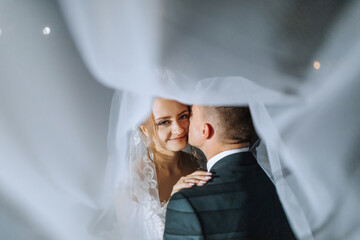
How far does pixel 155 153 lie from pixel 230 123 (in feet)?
1.13

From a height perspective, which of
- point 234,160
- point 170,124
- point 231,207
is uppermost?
point 170,124

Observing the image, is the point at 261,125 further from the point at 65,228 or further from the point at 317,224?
the point at 65,228

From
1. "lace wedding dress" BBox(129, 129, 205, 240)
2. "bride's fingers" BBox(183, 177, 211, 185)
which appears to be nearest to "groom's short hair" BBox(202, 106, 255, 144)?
"bride's fingers" BBox(183, 177, 211, 185)

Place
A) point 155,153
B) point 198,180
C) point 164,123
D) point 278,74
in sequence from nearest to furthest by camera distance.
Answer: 1. point 278,74
2. point 198,180
3. point 164,123
4. point 155,153

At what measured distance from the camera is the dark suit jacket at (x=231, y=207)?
0.82 metres

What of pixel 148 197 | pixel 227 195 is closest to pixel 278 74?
pixel 227 195

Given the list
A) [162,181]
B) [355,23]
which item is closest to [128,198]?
[162,181]

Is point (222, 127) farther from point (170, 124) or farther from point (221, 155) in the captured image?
point (170, 124)

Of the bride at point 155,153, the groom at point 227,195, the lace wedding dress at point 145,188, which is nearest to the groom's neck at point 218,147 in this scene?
the groom at point 227,195

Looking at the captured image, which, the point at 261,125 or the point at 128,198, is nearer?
the point at 261,125

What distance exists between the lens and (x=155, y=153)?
3.75ft

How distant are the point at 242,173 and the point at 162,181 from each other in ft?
1.26

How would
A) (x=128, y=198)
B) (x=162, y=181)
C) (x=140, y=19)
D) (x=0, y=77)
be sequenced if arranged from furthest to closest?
(x=162, y=181) < (x=128, y=198) < (x=0, y=77) < (x=140, y=19)

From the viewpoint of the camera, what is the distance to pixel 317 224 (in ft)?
2.72
